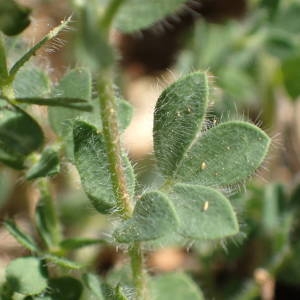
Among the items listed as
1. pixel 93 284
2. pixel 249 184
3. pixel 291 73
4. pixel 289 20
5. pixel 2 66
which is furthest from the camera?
pixel 291 73

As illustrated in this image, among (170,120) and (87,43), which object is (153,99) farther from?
(87,43)

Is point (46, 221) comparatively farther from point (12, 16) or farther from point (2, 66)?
point (12, 16)

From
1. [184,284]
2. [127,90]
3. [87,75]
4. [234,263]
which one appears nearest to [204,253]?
[234,263]

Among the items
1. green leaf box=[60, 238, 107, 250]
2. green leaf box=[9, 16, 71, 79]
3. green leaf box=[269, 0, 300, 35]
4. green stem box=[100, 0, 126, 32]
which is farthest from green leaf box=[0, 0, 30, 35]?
green leaf box=[269, 0, 300, 35]

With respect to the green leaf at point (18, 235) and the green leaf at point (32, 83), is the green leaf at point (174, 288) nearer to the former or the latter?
the green leaf at point (18, 235)

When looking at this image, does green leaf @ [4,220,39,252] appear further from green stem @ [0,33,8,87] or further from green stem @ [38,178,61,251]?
green stem @ [0,33,8,87]

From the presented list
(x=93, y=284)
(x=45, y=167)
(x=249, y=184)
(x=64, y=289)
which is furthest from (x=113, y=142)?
(x=249, y=184)

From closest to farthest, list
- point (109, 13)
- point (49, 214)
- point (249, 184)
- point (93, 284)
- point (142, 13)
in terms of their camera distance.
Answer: point (109, 13), point (93, 284), point (49, 214), point (142, 13), point (249, 184)
